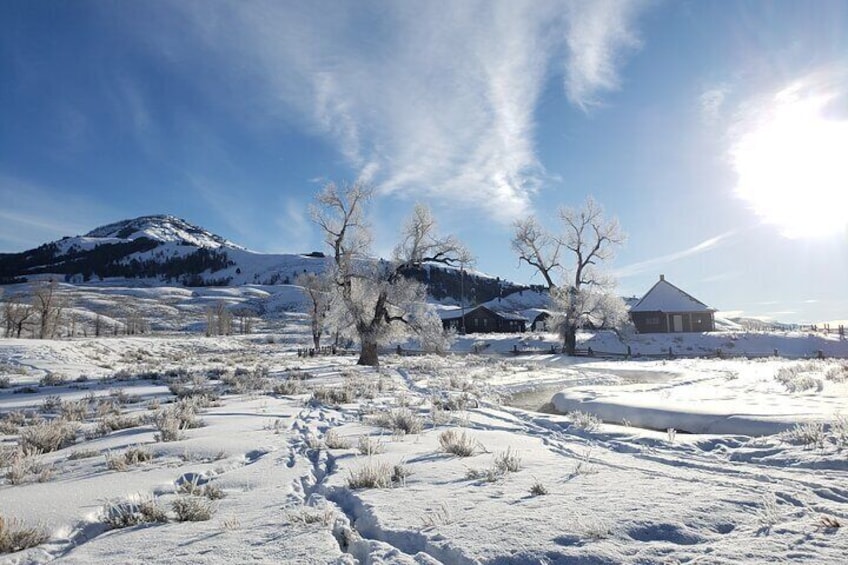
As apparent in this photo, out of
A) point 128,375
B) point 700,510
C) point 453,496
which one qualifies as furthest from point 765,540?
point 128,375

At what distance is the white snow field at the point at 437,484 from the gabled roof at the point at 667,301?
146ft

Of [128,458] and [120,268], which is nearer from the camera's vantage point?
[128,458]

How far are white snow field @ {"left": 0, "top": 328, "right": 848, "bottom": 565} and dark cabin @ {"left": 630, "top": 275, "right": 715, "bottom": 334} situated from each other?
44.6 metres

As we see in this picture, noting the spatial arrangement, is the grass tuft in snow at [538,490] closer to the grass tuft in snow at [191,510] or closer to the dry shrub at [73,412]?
the grass tuft in snow at [191,510]

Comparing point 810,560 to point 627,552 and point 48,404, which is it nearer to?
point 627,552

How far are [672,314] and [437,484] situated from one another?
54.0 meters

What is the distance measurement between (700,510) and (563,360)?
31211 mm

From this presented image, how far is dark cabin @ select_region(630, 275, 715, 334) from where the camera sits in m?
50.9

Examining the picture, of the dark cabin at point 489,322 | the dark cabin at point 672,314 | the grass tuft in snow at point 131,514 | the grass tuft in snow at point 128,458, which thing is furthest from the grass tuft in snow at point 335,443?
the dark cabin at point 489,322

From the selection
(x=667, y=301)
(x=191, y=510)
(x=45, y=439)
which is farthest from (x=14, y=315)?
(x=667, y=301)

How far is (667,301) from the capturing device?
51.7m

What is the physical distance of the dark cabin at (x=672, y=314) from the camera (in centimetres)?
5088

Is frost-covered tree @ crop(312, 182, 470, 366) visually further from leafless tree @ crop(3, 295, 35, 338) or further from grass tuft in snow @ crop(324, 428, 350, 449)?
leafless tree @ crop(3, 295, 35, 338)

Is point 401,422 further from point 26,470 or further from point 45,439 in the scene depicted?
point 45,439
